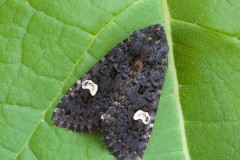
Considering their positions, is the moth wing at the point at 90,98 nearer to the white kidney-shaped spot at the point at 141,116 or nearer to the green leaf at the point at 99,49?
the green leaf at the point at 99,49

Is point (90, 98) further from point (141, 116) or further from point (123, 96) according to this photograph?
point (141, 116)

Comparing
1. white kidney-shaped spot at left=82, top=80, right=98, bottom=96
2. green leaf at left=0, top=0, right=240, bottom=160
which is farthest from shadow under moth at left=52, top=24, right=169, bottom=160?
green leaf at left=0, top=0, right=240, bottom=160

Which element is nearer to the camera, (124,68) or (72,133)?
(72,133)

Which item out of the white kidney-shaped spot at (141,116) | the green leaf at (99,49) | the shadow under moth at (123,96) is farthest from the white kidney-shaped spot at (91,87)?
the white kidney-shaped spot at (141,116)

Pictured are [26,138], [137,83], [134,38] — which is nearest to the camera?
[26,138]

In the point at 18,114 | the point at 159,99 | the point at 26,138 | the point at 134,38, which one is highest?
the point at 134,38

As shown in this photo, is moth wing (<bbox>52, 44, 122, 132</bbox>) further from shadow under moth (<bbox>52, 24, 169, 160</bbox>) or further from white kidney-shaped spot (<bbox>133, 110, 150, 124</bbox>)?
white kidney-shaped spot (<bbox>133, 110, 150, 124</bbox>)

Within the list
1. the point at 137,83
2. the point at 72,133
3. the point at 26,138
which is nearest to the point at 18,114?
the point at 26,138

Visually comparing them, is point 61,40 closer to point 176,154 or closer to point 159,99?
point 159,99
